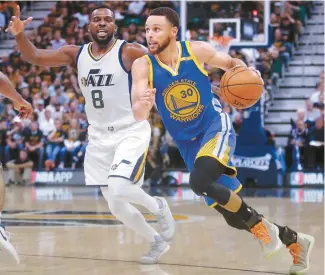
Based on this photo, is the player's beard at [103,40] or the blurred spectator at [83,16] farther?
the blurred spectator at [83,16]

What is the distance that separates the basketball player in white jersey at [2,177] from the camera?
200 inches

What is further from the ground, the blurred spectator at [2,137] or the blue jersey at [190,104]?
the blue jersey at [190,104]

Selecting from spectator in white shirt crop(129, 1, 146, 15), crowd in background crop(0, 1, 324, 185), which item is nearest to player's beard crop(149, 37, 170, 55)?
crowd in background crop(0, 1, 324, 185)

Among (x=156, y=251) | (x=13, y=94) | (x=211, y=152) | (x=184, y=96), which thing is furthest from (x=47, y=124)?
(x=211, y=152)

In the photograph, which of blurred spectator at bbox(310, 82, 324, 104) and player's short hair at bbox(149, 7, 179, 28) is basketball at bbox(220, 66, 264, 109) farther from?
blurred spectator at bbox(310, 82, 324, 104)

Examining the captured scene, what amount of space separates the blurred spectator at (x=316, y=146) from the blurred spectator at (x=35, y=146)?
212 inches

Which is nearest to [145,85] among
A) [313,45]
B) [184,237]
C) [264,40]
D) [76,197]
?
[184,237]

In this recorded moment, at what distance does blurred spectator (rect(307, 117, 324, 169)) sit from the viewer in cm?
1384

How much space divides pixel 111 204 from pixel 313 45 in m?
12.7

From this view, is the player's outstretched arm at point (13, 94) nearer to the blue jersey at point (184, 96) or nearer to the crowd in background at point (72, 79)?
the blue jersey at point (184, 96)

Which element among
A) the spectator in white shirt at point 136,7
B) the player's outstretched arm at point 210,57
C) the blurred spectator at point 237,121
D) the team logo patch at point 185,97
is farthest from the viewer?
the spectator in white shirt at point 136,7

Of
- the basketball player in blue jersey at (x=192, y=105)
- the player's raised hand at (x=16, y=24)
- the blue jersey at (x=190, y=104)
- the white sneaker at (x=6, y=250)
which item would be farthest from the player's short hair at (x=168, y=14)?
the white sneaker at (x=6, y=250)

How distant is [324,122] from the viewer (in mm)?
13906

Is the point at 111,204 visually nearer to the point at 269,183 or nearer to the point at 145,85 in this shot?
the point at 145,85
